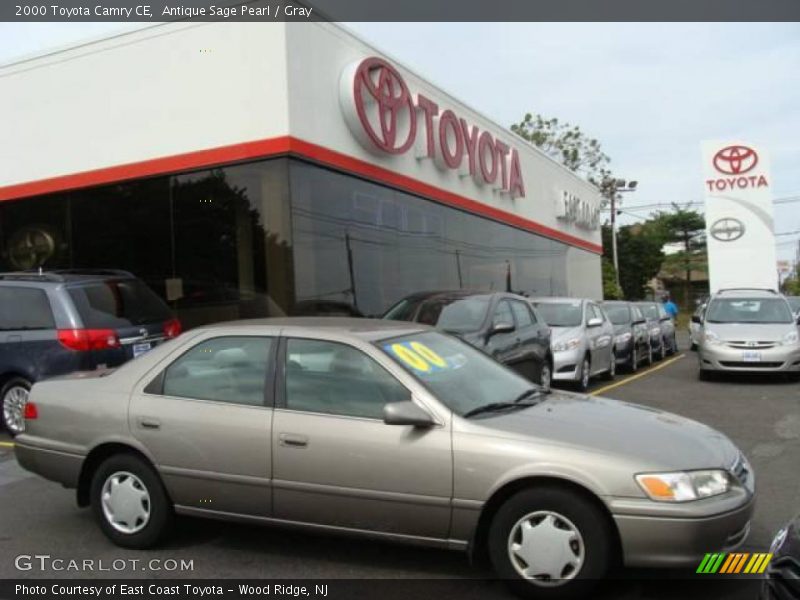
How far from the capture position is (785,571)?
2.74 metres

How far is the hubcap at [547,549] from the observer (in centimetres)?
365

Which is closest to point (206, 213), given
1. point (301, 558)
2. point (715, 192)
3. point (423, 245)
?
point (423, 245)

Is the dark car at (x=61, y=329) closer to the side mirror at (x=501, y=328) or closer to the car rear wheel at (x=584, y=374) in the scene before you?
the side mirror at (x=501, y=328)

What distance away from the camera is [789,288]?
9631 centimetres

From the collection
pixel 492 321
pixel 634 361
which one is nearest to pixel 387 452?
pixel 492 321

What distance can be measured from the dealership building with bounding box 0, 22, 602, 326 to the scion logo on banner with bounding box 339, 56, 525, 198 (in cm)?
4

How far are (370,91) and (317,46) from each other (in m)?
1.30

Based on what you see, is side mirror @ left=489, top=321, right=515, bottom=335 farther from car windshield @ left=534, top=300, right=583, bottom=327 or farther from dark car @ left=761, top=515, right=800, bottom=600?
dark car @ left=761, top=515, right=800, bottom=600

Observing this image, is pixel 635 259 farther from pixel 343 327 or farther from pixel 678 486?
pixel 678 486

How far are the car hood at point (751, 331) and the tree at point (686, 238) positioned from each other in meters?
52.0

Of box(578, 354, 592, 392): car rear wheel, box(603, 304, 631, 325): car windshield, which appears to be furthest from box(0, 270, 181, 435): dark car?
box(603, 304, 631, 325): car windshield

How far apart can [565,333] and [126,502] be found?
28.2 ft

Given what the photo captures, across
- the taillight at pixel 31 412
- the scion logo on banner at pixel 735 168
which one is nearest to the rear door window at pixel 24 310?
the taillight at pixel 31 412
